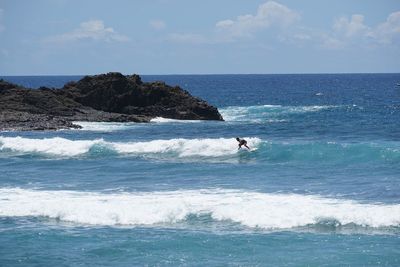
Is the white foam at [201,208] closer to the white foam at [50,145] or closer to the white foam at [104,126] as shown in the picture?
the white foam at [50,145]

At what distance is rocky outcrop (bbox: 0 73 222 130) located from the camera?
2386 inches

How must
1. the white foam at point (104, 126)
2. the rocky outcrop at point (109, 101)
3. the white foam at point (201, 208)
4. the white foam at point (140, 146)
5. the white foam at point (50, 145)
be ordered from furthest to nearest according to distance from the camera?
the rocky outcrop at point (109, 101) < the white foam at point (104, 126) < the white foam at point (50, 145) < the white foam at point (140, 146) < the white foam at point (201, 208)

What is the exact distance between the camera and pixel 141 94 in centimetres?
6481

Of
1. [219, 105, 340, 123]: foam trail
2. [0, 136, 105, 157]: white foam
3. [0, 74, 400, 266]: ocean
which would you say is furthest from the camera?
[219, 105, 340, 123]: foam trail

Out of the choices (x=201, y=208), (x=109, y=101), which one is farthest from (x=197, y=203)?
(x=109, y=101)

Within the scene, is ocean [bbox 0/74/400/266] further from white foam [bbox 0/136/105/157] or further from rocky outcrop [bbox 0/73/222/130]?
rocky outcrop [bbox 0/73/222/130]

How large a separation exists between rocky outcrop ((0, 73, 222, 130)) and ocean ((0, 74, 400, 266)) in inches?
615

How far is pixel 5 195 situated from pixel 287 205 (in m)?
10.2

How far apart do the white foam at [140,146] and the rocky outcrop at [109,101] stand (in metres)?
16.4

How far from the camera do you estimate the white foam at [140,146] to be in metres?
40.4

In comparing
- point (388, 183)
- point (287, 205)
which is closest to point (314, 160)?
point (388, 183)

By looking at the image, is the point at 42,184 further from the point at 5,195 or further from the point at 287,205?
the point at 287,205

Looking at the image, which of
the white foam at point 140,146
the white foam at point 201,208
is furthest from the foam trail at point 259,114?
the white foam at point 201,208

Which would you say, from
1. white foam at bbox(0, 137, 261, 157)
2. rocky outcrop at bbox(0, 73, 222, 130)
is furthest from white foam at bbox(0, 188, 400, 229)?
rocky outcrop at bbox(0, 73, 222, 130)
